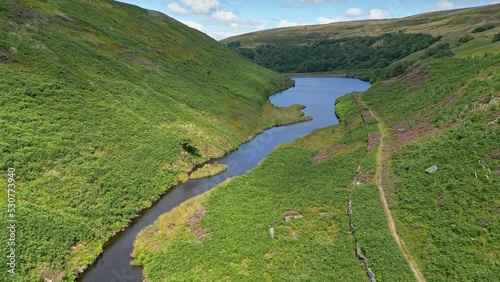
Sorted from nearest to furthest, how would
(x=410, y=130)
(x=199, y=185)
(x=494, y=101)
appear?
(x=494, y=101)
(x=199, y=185)
(x=410, y=130)

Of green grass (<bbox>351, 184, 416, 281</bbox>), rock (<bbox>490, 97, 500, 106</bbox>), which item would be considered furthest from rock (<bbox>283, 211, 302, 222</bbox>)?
rock (<bbox>490, 97, 500, 106</bbox>)

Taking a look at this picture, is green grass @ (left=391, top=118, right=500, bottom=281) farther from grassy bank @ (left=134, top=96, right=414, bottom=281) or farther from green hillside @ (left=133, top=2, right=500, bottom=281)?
grassy bank @ (left=134, top=96, right=414, bottom=281)

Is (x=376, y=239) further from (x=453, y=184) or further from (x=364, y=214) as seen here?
(x=453, y=184)

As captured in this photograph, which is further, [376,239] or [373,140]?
[373,140]

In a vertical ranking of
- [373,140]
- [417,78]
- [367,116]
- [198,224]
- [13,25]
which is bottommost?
[198,224]

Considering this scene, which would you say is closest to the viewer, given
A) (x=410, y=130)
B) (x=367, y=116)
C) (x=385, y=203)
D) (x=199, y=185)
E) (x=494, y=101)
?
(x=385, y=203)

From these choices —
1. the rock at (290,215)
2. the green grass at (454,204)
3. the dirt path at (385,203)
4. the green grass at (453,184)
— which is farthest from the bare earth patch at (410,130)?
the rock at (290,215)

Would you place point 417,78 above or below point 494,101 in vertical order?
below

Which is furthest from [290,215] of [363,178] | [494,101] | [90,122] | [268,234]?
[90,122]
